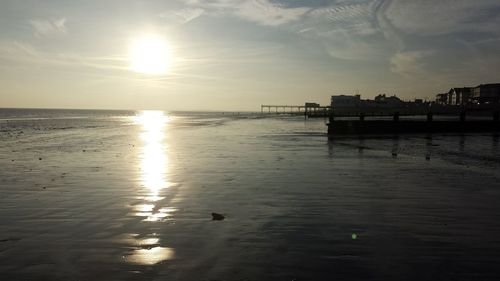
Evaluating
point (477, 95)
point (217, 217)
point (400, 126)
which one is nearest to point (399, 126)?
point (400, 126)

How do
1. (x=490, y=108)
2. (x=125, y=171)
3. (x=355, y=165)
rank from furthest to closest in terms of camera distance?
(x=490, y=108), (x=355, y=165), (x=125, y=171)

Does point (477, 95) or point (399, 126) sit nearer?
point (399, 126)

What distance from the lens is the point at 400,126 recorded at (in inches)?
1670

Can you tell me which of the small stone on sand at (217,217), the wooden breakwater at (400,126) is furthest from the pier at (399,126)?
the small stone on sand at (217,217)

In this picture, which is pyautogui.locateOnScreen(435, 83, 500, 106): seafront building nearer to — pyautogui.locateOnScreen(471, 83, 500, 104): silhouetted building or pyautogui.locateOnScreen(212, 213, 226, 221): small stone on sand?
pyautogui.locateOnScreen(471, 83, 500, 104): silhouetted building

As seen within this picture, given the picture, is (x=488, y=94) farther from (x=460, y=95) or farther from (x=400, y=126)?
(x=400, y=126)

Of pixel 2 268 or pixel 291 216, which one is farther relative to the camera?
pixel 291 216

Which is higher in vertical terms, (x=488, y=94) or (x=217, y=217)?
(x=488, y=94)

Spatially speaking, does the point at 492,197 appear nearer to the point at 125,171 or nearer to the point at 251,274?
the point at 251,274

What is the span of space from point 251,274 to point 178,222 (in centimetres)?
331

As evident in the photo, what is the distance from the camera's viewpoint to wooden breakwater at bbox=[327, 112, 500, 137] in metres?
40.7

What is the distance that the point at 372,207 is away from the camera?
33.1 ft

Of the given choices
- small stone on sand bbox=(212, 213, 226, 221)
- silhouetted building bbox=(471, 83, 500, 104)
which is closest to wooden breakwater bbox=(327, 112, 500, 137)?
small stone on sand bbox=(212, 213, 226, 221)

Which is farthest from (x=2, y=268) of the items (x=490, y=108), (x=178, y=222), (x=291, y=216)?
(x=490, y=108)
